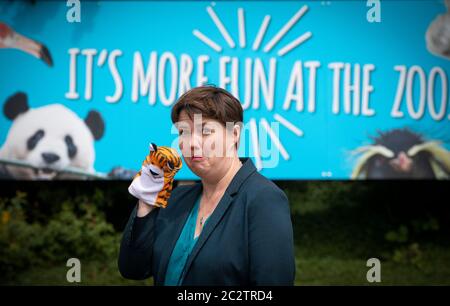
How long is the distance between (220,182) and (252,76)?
2.69 meters

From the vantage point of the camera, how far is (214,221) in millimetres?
1758

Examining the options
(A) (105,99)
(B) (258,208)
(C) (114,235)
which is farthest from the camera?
(C) (114,235)

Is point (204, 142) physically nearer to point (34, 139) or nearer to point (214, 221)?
point (214, 221)

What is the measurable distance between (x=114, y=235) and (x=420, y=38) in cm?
352

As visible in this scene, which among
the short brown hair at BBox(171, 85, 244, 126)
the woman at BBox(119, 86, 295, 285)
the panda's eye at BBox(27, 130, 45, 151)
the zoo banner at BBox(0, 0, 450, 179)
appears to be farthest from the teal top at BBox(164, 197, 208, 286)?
the panda's eye at BBox(27, 130, 45, 151)

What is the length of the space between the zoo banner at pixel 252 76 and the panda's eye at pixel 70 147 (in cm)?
7

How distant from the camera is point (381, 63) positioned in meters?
4.47

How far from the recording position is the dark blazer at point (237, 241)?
1.66 m

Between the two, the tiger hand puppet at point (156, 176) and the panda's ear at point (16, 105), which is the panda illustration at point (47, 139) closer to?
the panda's ear at point (16, 105)

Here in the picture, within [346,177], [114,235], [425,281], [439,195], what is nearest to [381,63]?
[346,177]

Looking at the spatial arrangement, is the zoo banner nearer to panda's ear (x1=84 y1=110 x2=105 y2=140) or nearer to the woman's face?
panda's ear (x1=84 y1=110 x2=105 y2=140)

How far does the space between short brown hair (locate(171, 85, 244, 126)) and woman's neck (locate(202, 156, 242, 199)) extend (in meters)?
0.20

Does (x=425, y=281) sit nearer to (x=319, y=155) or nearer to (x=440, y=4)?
(x=319, y=155)

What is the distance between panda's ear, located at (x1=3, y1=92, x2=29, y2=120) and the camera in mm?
4434
